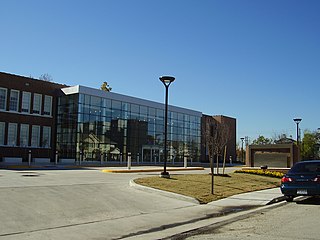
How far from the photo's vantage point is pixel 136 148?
49375mm

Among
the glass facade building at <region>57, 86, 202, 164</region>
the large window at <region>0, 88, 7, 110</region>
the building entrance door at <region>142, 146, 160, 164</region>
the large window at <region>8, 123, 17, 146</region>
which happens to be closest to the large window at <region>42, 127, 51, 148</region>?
the glass facade building at <region>57, 86, 202, 164</region>

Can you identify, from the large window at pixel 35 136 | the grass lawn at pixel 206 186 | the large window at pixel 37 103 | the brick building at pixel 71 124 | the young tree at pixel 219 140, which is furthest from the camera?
the large window at pixel 37 103

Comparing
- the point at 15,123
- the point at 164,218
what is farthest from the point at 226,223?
the point at 15,123

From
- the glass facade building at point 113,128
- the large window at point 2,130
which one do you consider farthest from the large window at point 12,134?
the glass facade building at point 113,128

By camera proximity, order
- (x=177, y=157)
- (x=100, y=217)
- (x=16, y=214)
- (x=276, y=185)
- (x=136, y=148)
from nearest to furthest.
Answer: (x=16, y=214) → (x=100, y=217) → (x=276, y=185) → (x=136, y=148) → (x=177, y=157)

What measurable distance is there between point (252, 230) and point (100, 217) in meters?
4.28

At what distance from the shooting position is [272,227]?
957 cm

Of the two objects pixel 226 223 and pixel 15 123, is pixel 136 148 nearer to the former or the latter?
pixel 15 123

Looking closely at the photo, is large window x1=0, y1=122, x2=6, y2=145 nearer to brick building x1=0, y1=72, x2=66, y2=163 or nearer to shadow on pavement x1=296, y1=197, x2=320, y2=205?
brick building x1=0, y1=72, x2=66, y2=163

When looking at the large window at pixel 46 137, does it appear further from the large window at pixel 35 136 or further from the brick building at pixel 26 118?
the large window at pixel 35 136

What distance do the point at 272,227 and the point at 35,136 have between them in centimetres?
3566

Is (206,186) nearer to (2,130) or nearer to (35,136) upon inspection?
(2,130)

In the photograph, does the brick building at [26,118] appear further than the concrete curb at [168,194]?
Yes

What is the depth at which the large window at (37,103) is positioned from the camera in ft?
135
